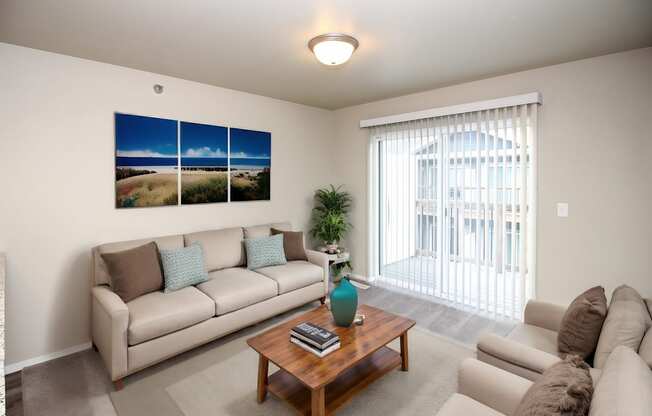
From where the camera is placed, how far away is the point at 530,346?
6.93 ft

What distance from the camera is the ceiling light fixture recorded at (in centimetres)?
241

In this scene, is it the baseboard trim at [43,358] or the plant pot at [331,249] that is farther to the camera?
the plant pot at [331,249]

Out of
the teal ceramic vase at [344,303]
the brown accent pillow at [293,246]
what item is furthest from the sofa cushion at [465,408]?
the brown accent pillow at [293,246]

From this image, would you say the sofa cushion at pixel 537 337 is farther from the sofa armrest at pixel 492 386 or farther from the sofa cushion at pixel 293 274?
the sofa cushion at pixel 293 274

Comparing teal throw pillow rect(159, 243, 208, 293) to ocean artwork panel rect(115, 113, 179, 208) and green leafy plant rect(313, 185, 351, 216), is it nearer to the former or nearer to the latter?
ocean artwork panel rect(115, 113, 179, 208)

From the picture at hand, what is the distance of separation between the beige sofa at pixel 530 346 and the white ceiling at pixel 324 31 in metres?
2.00

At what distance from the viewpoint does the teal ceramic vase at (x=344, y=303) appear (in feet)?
7.85

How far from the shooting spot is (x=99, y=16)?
215 centimetres

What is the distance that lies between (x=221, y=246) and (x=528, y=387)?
296 cm

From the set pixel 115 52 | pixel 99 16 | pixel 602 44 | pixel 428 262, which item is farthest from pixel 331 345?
pixel 602 44

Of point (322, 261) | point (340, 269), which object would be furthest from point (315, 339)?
point (340, 269)

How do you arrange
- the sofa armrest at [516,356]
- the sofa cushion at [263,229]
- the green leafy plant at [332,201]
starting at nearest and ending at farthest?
1. the sofa armrest at [516,356]
2. the sofa cushion at [263,229]
3. the green leafy plant at [332,201]

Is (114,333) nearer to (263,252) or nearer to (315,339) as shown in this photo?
(315,339)

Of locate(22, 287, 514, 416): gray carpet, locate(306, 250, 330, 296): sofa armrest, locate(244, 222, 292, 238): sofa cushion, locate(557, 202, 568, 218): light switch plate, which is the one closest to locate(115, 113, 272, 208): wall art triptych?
locate(244, 222, 292, 238): sofa cushion
